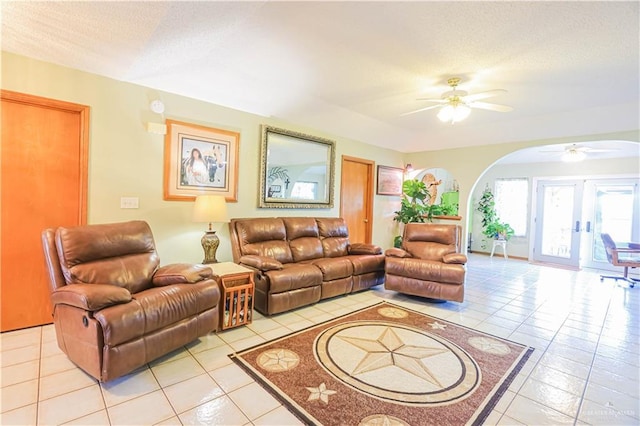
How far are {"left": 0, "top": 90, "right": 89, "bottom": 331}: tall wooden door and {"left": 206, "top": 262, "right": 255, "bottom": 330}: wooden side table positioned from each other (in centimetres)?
149

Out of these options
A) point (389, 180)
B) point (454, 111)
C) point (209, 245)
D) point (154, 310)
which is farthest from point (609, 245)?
point (154, 310)

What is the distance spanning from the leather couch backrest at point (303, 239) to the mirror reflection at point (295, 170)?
405mm

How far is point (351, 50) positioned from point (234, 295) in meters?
2.57

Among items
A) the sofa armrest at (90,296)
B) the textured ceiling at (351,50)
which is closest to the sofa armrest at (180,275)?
the sofa armrest at (90,296)

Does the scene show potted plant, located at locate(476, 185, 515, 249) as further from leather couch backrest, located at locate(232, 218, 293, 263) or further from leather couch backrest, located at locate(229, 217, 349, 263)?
leather couch backrest, located at locate(232, 218, 293, 263)

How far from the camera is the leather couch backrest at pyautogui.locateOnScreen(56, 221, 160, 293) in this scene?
2.19 meters

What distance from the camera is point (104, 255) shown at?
238 centimetres

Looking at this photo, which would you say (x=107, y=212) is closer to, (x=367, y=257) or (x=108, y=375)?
(x=108, y=375)

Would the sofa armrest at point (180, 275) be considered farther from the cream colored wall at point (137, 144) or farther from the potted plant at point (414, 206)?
the potted plant at point (414, 206)

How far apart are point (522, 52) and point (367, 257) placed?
2810 millimetres

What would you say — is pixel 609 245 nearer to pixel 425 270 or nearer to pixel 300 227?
pixel 425 270

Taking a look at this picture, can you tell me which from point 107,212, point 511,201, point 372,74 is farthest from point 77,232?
point 511,201

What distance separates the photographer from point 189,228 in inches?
136

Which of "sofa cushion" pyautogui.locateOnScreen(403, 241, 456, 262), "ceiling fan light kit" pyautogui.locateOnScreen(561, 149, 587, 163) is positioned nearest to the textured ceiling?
"ceiling fan light kit" pyautogui.locateOnScreen(561, 149, 587, 163)
